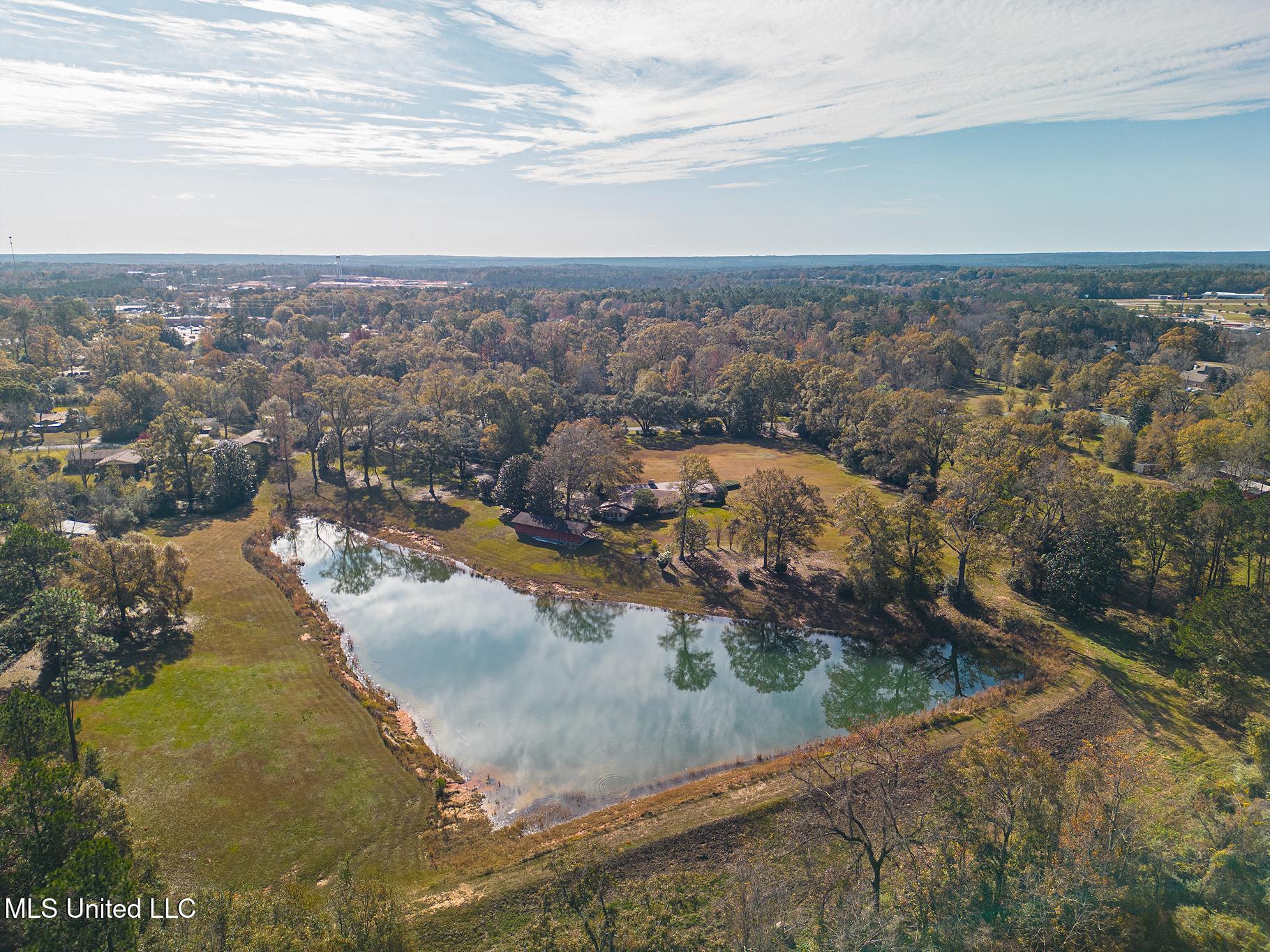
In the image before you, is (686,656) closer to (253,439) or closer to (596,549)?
(596,549)

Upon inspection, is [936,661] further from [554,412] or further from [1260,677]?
[554,412]

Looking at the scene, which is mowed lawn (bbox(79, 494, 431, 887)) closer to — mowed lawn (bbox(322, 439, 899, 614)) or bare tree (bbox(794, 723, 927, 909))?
bare tree (bbox(794, 723, 927, 909))

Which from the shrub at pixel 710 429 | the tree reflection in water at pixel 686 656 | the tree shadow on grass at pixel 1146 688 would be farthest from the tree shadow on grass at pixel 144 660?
the shrub at pixel 710 429

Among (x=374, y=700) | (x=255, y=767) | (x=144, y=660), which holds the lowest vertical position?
(x=374, y=700)

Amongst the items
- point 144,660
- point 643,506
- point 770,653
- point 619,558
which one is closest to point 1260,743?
point 770,653

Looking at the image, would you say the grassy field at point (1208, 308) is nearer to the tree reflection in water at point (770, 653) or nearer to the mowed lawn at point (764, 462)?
the mowed lawn at point (764, 462)
